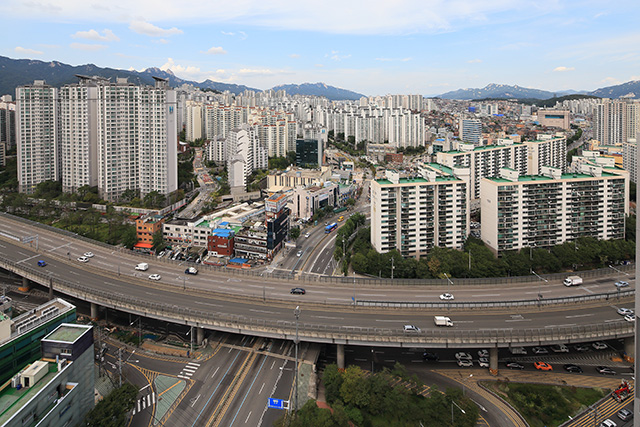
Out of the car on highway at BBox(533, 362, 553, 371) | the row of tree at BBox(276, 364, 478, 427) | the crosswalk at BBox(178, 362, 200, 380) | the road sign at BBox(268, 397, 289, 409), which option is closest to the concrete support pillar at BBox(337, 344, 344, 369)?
the row of tree at BBox(276, 364, 478, 427)

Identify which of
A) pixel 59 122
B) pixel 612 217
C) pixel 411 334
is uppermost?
pixel 59 122

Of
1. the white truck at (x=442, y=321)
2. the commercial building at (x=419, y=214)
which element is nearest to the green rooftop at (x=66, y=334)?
the white truck at (x=442, y=321)

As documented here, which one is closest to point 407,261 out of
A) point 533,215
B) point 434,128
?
point 533,215

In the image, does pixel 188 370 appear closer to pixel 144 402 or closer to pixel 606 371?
pixel 144 402

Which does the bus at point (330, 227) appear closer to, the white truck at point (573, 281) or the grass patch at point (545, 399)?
the white truck at point (573, 281)

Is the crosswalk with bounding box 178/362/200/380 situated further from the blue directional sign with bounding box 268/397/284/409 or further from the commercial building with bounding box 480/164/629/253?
the commercial building with bounding box 480/164/629/253

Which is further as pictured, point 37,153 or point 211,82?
point 211,82

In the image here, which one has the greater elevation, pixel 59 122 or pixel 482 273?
pixel 59 122

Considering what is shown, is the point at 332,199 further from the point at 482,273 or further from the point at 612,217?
the point at 612,217
